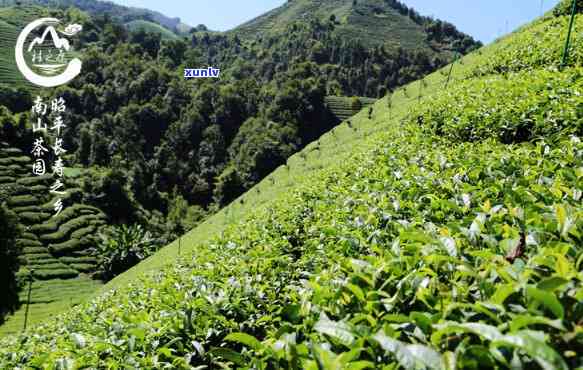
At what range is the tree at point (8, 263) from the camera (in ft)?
147

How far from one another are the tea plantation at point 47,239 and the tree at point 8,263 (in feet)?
4.47

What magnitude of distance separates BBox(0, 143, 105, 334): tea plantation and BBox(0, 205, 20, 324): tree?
→ 1362mm

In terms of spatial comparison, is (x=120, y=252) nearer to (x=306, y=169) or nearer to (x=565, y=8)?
(x=306, y=169)

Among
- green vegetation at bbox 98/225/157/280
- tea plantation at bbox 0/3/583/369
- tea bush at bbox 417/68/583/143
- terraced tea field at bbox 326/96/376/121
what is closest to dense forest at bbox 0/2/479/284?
terraced tea field at bbox 326/96/376/121

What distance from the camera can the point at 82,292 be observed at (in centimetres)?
5031

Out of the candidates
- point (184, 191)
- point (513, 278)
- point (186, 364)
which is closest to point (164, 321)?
point (186, 364)

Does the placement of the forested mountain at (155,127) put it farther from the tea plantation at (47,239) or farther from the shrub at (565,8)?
the shrub at (565,8)

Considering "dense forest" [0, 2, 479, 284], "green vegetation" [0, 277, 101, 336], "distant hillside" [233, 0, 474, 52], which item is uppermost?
"distant hillside" [233, 0, 474, 52]

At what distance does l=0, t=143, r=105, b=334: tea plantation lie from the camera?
4788 centimetres

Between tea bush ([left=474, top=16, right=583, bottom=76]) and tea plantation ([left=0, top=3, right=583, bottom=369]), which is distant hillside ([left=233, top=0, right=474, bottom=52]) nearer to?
tea bush ([left=474, top=16, right=583, bottom=76])

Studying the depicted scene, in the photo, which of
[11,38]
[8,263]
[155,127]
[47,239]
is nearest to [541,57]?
[8,263]

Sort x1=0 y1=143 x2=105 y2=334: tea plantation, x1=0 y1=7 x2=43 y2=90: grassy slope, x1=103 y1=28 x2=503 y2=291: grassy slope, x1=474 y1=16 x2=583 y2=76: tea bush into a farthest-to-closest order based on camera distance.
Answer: x1=0 y1=7 x2=43 y2=90: grassy slope → x1=0 y1=143 x2=105 y2=334: tea plantation → x1=103 y1=28 x2=503 y2=291: grassy slope → x1=474 y1=16 x2=583 y2=76: tea bush

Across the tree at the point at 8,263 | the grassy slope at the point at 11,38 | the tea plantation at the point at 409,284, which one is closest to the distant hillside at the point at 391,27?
the grassy slope at the point at 11,38

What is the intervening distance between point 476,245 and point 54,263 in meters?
61.1
